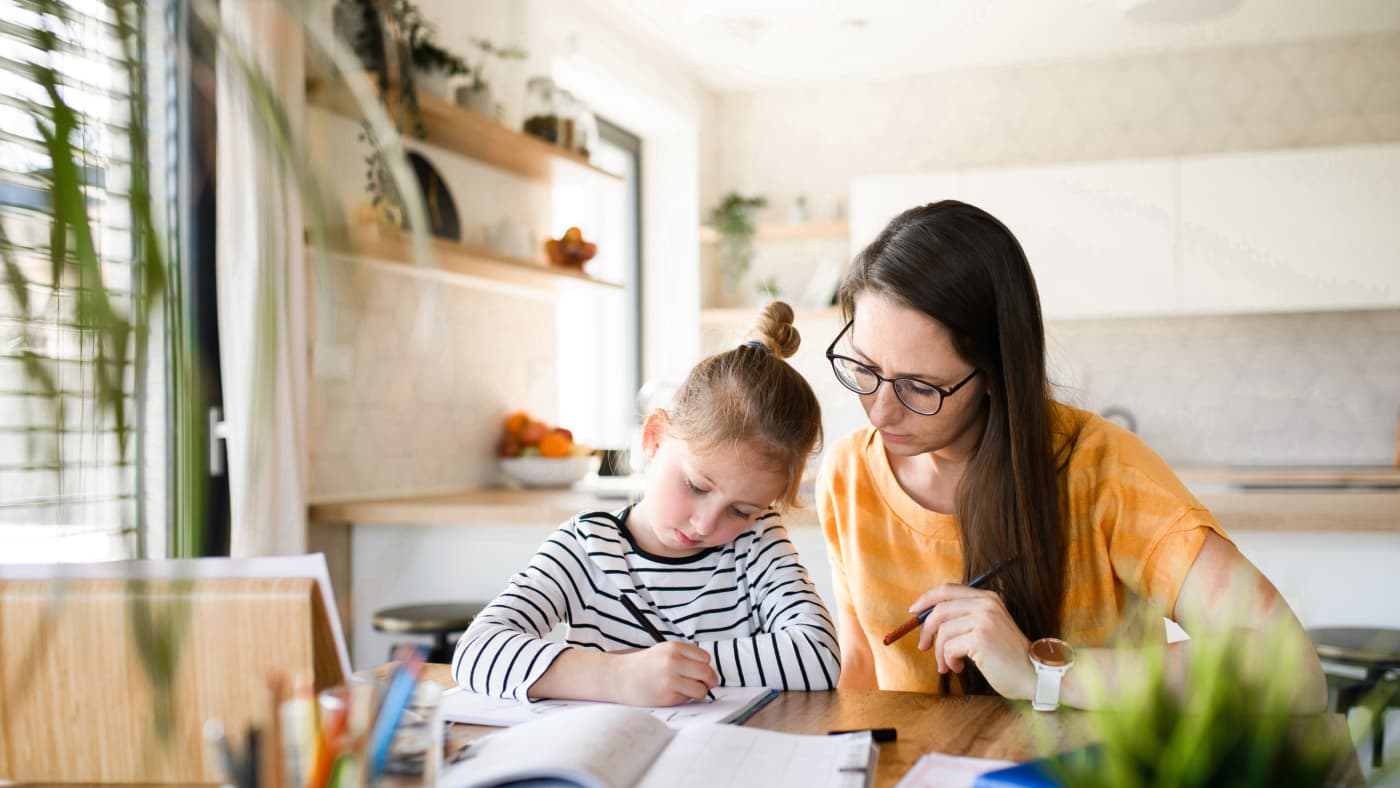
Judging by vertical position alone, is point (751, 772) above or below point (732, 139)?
below

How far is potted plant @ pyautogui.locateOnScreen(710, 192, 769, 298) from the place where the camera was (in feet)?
16.3

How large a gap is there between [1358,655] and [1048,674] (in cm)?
127

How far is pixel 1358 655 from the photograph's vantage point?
2.11m

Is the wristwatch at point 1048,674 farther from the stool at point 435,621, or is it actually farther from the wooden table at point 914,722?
the stool at point 435,621

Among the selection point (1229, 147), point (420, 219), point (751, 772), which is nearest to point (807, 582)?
point (751, 772)

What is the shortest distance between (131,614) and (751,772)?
622mm

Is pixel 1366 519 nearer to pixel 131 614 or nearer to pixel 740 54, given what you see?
pixel 131 614

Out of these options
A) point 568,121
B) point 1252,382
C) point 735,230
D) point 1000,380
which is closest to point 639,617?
point 1000,380

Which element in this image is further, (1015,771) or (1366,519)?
(1366,519)

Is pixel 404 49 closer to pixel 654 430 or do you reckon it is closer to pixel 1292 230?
pixel 654 430

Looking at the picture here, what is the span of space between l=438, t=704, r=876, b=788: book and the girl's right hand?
129 millimetres

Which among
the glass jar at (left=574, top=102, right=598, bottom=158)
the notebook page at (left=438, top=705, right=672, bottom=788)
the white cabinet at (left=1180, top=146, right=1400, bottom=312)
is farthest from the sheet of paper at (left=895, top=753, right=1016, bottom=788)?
the white cabinet at (left=1180, top=146, right=1400, bottom=312)

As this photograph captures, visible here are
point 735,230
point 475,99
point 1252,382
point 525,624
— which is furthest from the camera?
point 735,230

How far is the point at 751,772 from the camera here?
88 centimetres
